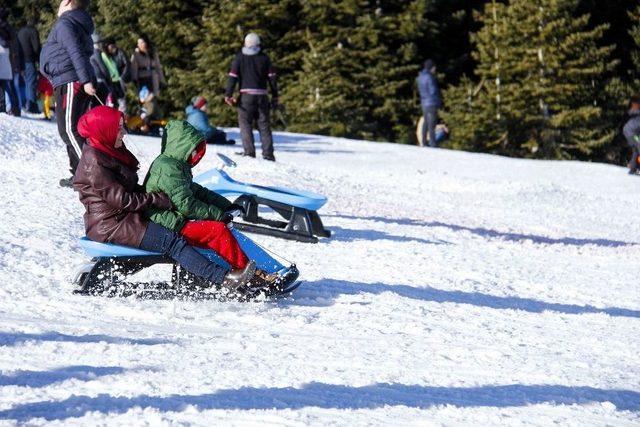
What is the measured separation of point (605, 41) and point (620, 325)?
30181 mm

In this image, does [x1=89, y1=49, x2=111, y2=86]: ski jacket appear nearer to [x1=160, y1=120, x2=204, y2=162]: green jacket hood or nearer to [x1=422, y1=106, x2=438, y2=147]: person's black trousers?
[x1=160, y1=120, x2=204, y2=162]: green jacket hood

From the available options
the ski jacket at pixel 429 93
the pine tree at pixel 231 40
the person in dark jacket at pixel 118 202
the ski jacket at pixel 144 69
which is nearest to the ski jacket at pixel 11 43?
the ski jacket at pixel 144 69

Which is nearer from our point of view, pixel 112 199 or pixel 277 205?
pixel 112 199

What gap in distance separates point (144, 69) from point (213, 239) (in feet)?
39.1

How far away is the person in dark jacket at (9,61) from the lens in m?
15.2

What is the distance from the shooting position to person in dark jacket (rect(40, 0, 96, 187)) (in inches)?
336

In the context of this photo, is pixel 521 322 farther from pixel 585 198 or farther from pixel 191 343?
pixel 585 198

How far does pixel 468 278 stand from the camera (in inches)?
316

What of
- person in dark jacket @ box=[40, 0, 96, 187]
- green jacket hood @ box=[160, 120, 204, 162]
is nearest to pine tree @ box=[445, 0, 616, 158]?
person in dark jacket @ box=[40, 0, 96, 187]

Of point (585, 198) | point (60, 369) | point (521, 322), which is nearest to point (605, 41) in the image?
point (585, 198)

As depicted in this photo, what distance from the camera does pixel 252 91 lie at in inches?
562

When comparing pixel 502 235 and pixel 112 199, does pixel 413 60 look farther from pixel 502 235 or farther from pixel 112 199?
pixel 112 199

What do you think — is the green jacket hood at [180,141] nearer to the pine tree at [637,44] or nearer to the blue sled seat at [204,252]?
the blue sled seat at [204,252]

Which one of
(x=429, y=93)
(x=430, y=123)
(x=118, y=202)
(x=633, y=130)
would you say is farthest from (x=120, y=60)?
(x=118, y=202)
